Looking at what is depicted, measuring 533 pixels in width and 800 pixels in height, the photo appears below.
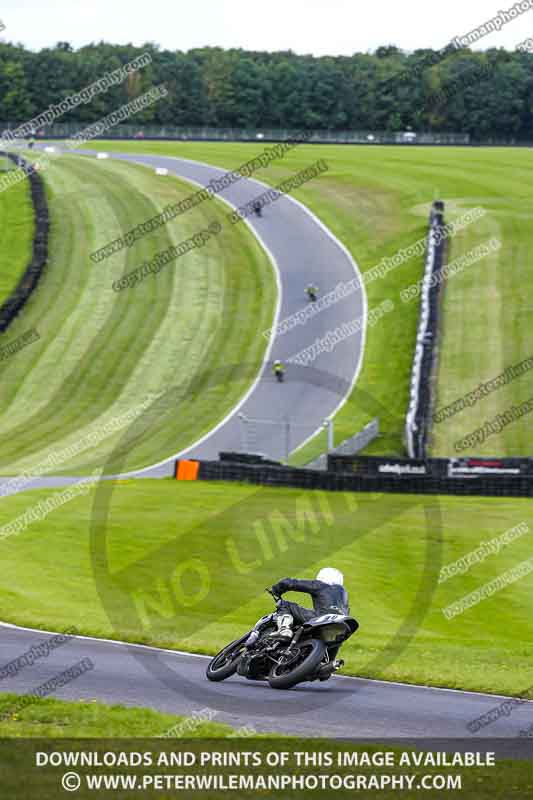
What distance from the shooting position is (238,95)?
155250 mm

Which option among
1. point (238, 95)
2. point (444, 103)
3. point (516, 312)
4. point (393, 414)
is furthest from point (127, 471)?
point (238, 95)

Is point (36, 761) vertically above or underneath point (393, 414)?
above

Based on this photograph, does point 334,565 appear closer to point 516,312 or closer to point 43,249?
point 516,312

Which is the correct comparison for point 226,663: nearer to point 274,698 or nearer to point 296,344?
point 274,698

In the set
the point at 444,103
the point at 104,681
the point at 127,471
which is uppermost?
the point at 444,103

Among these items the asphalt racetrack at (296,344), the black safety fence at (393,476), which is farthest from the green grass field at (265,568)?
the asphalt racetrack at (296,344)

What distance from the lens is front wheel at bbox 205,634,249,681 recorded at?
46.5 ft

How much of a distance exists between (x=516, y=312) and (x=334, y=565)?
106ft

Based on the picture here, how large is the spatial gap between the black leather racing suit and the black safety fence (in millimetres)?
18498

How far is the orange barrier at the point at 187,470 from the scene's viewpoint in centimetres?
3453

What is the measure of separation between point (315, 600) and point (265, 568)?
411 inches

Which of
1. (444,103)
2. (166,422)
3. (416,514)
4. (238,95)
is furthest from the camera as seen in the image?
(238,95)

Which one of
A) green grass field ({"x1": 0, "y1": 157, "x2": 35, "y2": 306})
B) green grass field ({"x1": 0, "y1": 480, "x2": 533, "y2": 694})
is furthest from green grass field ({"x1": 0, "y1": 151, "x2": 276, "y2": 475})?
green grass field ({"x1": 0, "y1": 480, "x2": 533, "y2": 694})

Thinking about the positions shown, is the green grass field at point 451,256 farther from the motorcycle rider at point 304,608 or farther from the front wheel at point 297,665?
the front wheel at point 297,665
